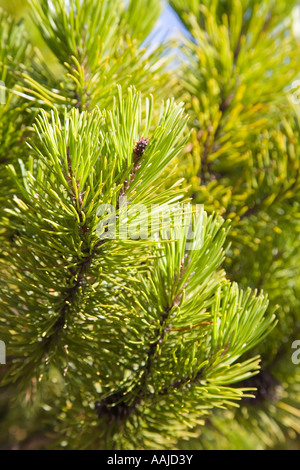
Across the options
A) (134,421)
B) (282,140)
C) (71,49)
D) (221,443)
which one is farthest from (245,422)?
(71,49)

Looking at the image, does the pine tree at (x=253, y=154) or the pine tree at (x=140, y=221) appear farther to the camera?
the pine tree at (x=253, y=154)

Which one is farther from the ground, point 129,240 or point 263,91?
point 263,91

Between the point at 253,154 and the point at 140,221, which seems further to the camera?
the point at 253,154

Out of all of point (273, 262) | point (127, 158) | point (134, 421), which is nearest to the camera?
point (127, 158)

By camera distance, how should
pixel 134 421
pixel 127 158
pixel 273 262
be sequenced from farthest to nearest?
pixel 273 262 < pixel 134 421 < pixel 127 158

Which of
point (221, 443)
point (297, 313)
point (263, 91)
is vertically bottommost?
point (221, 443)

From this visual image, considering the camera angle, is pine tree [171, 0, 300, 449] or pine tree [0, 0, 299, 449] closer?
pine tree [0, 0, 299, 449]

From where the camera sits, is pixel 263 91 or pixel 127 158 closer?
pixel 127 158

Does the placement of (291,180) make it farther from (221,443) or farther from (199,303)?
(221,443)
